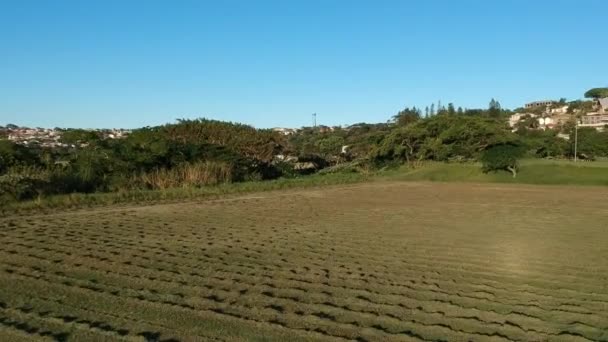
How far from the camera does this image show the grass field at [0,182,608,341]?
17.6 ft

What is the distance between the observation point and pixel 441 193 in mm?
25094

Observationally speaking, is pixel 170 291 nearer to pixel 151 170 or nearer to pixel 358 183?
pixel 151 170

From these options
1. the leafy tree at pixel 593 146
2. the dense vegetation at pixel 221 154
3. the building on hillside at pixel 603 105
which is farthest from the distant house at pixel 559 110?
the leafy tree at pixel 593 146

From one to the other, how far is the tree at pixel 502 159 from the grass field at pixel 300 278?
69.3 feet

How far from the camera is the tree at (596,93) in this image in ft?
486

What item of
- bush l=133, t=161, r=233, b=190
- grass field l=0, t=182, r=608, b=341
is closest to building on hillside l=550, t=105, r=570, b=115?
bush l=133, t=161, r=233, b=190

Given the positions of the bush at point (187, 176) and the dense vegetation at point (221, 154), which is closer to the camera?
the dense vegetation at point (221, 154)

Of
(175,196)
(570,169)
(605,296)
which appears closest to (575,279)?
(605,296)

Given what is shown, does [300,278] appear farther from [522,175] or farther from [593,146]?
[593,146]

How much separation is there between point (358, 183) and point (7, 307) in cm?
2626

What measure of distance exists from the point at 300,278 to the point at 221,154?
72.4 feet

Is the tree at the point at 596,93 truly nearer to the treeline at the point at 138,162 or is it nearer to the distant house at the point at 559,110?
the distant house at the point at 559,110

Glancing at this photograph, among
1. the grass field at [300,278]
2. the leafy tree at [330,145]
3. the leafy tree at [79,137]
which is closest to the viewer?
the grass field at [300,278]

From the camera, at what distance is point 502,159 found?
3575 centimetres
